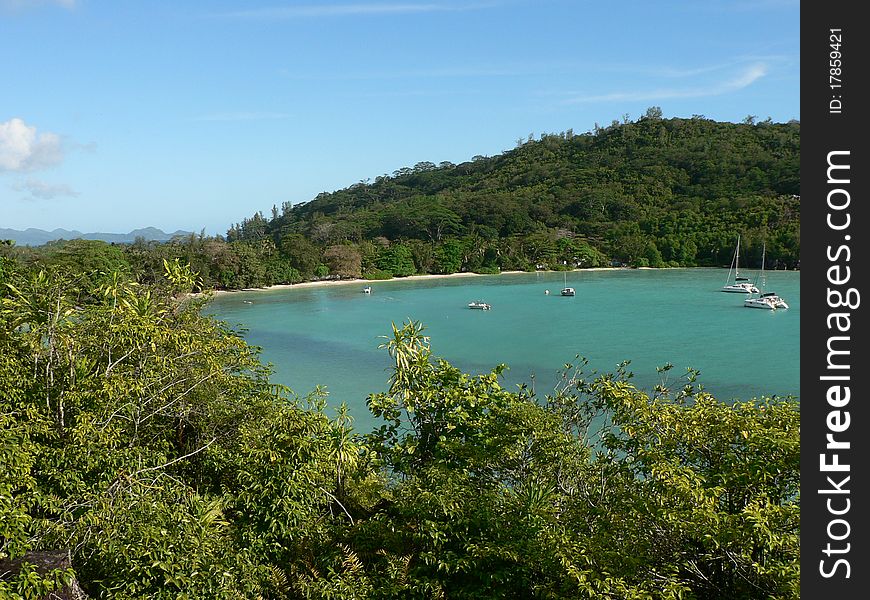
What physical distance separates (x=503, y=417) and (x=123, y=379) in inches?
127

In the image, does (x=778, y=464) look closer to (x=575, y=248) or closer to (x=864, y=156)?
(x=864, y=156)

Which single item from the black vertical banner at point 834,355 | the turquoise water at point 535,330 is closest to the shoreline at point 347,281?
the turquoise water at point 535,330

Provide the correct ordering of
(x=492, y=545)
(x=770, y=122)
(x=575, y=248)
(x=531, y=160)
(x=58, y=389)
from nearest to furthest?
1. (x=492, y=545)
2. (x=58, y=389)
3. (x=575, y=248)
4. (x=770, y=122)
5. (x=531, y=160)

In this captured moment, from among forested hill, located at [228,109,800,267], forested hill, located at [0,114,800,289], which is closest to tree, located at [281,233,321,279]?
forested hill, located at [0,114,800,289]

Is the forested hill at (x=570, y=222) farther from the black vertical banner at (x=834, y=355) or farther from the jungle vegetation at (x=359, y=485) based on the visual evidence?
the black vertical banner at (x=834, y=355)

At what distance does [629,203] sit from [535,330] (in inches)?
1790

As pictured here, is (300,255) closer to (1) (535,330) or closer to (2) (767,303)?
(1) (535,330)

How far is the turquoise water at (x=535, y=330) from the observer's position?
779 inches

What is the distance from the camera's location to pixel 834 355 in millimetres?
2580

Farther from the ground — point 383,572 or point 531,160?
point 531,160

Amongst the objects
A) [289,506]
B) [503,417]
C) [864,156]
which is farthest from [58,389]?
[864,156]

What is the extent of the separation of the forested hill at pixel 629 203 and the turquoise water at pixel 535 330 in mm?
10336

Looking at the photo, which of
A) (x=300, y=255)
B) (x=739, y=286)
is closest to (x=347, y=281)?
(x=300, y=255)

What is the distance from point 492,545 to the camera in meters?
4.47
